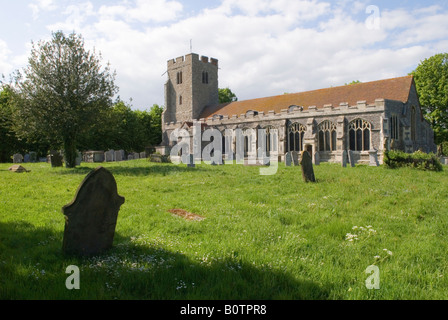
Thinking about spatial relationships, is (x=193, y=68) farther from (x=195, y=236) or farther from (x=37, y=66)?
(x=195, y=236)

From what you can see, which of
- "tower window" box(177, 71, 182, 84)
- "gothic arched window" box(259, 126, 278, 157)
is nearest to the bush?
"gothic arched window" box(259, 126, 278, 157)

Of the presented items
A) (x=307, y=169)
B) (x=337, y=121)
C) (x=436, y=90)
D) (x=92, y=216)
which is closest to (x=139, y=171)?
(x=307, y=169)

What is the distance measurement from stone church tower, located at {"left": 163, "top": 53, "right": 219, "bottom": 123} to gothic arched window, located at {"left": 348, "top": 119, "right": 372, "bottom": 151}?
63.6 feet

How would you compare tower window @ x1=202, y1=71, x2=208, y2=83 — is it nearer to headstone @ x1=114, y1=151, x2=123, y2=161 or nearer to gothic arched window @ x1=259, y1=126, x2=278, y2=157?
gothic arched window @ x1=259, y1=126, x2=278, y2=157

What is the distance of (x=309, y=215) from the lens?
21.3 feet

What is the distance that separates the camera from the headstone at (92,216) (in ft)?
13.9

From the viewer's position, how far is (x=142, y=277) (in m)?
3.49

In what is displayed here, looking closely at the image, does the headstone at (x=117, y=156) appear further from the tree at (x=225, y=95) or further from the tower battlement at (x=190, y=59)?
the tree at (x=225, y=95)

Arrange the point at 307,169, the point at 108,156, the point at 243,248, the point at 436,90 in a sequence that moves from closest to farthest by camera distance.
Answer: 1. the point at 243,248
2. the point at 307,169
3. the point at 108,156
4. the point at 436,90

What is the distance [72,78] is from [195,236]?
1565cm

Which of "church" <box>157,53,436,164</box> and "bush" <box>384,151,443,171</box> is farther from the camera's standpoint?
"church" <box>157,53,436,164</box>

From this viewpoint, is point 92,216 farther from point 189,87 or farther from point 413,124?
point 189,87

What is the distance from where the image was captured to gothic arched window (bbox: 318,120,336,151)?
26.0 meters

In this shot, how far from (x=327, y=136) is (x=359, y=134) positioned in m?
2.60
